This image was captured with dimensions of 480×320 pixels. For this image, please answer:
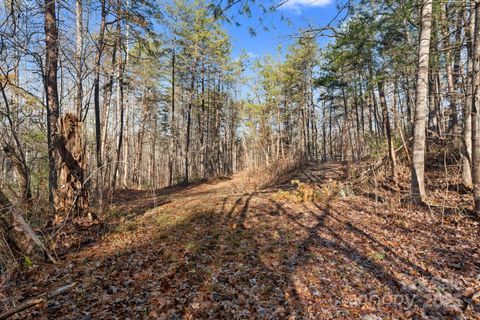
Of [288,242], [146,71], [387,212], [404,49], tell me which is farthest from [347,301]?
[146,71]

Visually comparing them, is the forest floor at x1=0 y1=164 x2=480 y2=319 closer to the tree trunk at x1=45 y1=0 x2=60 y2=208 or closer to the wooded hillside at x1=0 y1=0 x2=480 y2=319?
the wooded hillside at x1=0 y1=0 x2=480 y2=319

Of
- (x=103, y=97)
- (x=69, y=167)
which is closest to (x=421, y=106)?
(x=69, y=167)

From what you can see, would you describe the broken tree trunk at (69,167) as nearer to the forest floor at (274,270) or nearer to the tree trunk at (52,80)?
the tree trunk at (52,80)

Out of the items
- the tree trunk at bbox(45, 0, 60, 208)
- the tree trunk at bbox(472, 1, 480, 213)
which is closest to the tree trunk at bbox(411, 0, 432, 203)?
the tree trunk at bbox(472, 1, 480, 213)

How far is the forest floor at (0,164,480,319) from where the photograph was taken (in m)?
3.27

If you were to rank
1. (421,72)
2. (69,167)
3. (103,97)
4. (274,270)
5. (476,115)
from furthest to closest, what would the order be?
1. (103,97)
2. (421,72)
3. (69,167)
4. (476,115)
5. (274,270)

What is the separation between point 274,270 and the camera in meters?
4.19

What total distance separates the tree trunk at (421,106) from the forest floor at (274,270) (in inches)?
30.5

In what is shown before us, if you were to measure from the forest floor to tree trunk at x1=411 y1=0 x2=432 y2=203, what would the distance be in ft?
2.54

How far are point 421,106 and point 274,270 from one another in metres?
5.39

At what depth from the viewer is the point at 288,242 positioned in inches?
206

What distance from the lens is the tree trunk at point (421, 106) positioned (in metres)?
6.22

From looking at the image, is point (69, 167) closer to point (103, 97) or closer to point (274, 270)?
point (274, 270)

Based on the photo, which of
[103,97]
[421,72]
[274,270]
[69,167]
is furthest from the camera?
[103,97]
